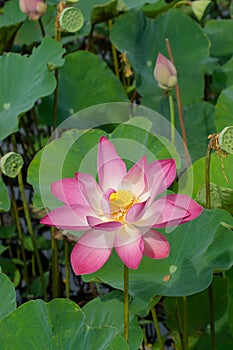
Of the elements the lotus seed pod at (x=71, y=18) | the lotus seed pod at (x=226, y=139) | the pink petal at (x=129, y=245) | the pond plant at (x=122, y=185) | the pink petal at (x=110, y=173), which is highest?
the lotus seed pod at (x=71, y=18)

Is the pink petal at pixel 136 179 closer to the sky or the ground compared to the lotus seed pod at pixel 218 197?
closer to the sky

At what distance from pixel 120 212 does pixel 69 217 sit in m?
0.08

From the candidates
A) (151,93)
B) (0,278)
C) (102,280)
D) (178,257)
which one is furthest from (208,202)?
(151,93)

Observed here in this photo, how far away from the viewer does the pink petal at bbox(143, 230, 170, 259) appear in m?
1.00

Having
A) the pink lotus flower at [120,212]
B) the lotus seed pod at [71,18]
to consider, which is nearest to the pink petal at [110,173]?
the pink lotus flower at [120,212]

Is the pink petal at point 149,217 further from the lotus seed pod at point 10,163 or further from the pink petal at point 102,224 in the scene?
the lotus seed pod at point 10,163

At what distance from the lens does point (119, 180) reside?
1.11 m

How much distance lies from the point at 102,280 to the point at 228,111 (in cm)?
51

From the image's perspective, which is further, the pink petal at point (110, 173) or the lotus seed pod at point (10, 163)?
the lotus seed pod at point (10, 163)

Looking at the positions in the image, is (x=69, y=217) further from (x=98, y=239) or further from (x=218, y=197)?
(x=218, y=197)

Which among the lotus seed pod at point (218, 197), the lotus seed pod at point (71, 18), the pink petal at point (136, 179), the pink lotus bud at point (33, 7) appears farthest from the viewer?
the pink lotus bud at point (33, 7)

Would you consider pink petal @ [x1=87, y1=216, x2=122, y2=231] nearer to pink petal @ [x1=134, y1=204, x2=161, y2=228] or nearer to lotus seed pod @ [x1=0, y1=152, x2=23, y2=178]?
pink petal @ [x1=134, y1=204, x2=161, y2=228]

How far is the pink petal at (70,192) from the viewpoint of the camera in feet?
3.45

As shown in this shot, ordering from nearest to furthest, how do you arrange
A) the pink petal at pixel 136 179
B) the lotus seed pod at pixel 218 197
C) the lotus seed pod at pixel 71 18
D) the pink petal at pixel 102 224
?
the pink petal at pixel 102 224
the pink petal at pixel 136 179
the lotus seed pod at pixel 218 197
the lotus seed pod at pixel 71 18
